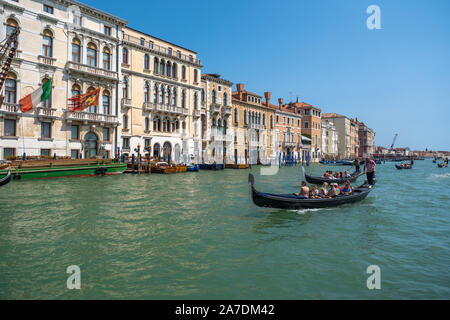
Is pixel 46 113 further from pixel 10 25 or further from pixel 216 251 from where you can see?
pixel 216 251

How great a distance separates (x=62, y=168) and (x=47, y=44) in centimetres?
836

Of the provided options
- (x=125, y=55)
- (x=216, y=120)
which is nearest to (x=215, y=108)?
(x=216, y=120)

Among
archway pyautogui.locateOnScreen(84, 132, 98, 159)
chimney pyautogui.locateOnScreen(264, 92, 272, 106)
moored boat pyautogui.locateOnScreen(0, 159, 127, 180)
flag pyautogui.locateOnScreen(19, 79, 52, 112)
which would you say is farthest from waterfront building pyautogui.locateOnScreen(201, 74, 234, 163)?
flag pyautogui.locateOnScreen(19, 79, 52, 112)

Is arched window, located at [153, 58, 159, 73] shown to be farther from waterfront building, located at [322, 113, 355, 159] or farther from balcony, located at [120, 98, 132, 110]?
waterfront building, located at [322, 113, 355, 159]

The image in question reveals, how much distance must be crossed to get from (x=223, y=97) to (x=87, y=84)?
1586 centimetres

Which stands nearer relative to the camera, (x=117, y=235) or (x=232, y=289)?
(x=232, y=289)

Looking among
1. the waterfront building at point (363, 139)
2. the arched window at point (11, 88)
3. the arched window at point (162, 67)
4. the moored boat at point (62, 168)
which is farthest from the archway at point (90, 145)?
the waterfront building at point (363, 139)

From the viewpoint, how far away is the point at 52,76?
18.7 m

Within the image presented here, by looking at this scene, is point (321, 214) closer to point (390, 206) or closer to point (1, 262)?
point (390, 206)

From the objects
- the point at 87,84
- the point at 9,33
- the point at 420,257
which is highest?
the point at 9,33

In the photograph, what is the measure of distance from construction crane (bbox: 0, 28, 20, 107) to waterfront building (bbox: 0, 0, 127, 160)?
507 millimetres

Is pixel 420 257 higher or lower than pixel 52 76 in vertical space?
lower

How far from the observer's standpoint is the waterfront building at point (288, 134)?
4162 cm

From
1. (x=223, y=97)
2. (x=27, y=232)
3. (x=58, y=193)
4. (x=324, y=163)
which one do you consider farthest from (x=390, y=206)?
(x=324, y=163)
